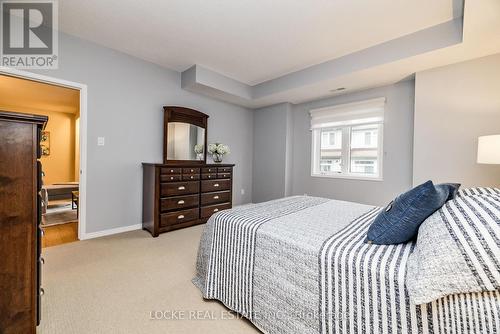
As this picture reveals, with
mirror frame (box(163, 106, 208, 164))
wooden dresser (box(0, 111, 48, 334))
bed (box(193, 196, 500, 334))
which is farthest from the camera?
mirror frame (box(163, 106, 208, 164))

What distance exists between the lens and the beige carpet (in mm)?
1383

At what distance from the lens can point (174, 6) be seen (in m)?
2.14

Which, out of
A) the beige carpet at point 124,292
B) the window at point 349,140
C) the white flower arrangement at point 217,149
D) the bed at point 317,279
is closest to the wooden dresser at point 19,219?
the beige carpet at point 124,292

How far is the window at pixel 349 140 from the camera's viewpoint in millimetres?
3572

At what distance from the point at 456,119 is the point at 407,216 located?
248cm

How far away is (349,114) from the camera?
3.78 meters

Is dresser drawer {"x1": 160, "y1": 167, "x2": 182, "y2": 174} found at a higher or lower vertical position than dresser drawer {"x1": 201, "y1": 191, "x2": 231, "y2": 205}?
higher

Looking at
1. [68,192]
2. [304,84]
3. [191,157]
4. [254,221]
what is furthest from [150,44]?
[68,192]

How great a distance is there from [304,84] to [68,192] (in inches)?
218

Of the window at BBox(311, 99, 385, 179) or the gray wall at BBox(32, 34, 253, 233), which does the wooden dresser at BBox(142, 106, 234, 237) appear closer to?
the gray wall at BBox(32, 34, 253, 233)

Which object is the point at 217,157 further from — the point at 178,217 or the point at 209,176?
the point at 178,217

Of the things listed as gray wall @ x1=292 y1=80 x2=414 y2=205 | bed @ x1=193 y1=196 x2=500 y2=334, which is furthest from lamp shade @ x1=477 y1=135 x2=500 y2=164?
bed @ x1=193 y1=196 x2=500 y2=334

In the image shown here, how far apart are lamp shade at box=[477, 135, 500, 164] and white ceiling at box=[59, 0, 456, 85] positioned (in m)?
1.28

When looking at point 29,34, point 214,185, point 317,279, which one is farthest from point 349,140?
point 29,34
